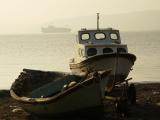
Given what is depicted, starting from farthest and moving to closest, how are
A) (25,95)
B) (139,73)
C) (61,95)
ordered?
1. (139,73)
2. (25,95)
3. (61,95)

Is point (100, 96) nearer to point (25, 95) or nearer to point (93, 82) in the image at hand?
point (93, 82)

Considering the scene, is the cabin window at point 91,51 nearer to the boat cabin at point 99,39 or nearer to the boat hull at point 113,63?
the boat hull at point 113,63

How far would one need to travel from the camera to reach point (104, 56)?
72.2 ft

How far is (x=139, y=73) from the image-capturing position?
152 ft

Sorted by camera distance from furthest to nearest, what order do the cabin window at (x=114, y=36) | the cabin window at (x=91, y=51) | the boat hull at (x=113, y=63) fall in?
the cabin window at (x=114, y=36) → the cabin window at (x=91, y=51) → the boat hull at (x=113, y=63)

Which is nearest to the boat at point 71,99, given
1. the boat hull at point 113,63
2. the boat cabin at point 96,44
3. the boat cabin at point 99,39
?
the boat hull at point 113,63

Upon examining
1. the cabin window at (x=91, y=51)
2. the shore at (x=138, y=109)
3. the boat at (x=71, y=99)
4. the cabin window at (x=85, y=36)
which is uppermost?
the cabin window at (x=85, y=36)

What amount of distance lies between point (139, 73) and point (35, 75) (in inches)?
1050

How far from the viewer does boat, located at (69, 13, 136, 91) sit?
22125 mm

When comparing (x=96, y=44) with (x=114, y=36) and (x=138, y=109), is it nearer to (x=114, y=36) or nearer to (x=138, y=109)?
(x=114, y=36)

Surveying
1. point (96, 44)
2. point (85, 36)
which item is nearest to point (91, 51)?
point (96, 44)

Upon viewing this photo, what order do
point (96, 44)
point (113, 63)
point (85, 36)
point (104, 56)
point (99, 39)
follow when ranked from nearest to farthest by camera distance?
point (104, 56) < point (113, 63) < point (96, 44) < point (99, 39) < point (85, 36)

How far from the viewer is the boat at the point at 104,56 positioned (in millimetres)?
22125

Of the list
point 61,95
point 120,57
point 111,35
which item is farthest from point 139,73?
point 61,95
